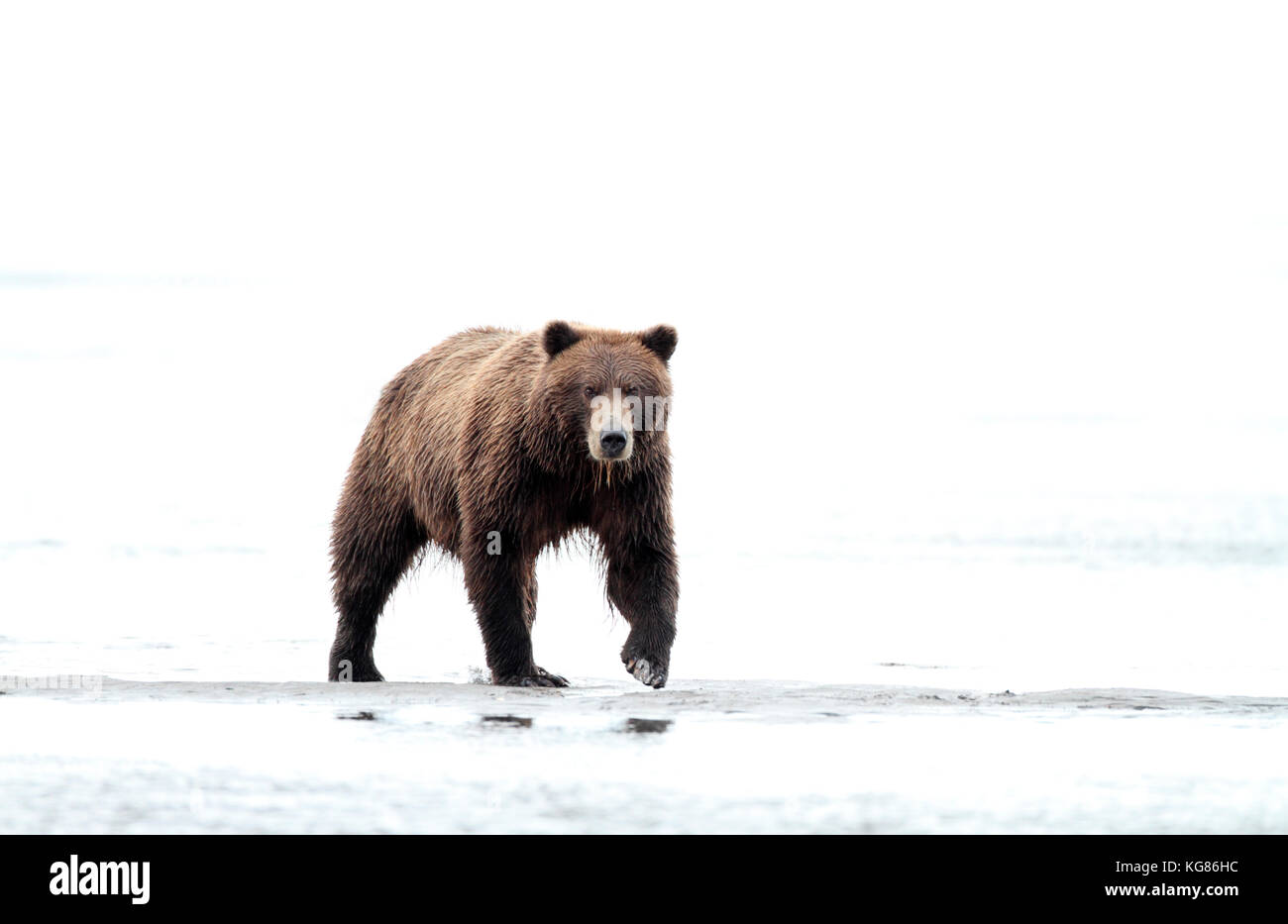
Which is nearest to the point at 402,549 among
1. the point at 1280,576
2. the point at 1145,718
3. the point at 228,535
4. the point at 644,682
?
the point at 644,682

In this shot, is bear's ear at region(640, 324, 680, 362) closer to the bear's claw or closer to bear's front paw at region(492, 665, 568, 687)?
the bear's claw

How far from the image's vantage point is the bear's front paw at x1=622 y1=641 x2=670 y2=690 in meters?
9.50

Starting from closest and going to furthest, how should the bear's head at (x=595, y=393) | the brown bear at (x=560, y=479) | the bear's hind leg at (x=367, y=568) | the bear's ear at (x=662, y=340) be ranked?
1. the bear's head at (x=595, y=393)
2. the brown bear at (x=560, y=479)
3. the bear's ear at (x=662, y=340)
4. the bear's hind leg at (x=367, y=568)

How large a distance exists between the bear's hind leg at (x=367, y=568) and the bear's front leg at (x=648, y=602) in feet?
5.92

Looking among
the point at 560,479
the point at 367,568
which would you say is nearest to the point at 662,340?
the point at 560,479

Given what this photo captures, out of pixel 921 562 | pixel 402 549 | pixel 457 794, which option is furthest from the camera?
pixel 921 562

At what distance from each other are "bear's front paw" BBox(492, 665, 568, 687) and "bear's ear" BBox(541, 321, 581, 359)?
1754mm

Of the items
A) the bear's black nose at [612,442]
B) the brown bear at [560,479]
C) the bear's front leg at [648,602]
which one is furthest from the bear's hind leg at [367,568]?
the bear's black nose at [612,442]

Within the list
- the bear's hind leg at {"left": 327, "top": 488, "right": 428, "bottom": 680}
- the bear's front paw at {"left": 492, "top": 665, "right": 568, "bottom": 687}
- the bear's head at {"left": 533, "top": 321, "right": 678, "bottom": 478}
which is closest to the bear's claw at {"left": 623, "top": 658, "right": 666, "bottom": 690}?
the bear's front paw at {"left": 492, "top": 665, "right": 568, "bottom": 687}

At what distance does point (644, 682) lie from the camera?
9.51 meters

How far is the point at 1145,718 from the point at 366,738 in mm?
3483

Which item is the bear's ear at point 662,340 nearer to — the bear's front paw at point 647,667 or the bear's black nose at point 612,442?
the bear's black nose at point 612,442

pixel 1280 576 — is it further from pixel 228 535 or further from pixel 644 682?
pixel 228 535

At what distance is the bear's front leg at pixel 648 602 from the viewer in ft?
31.5
